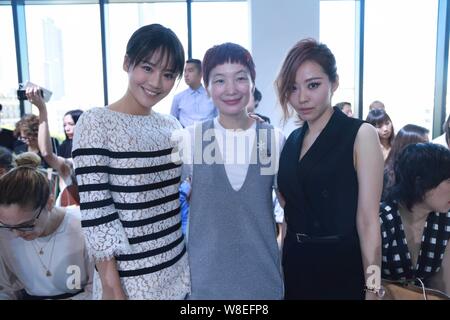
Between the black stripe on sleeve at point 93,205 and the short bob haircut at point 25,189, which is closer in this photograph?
the black stripe on sleeve at point 93,205

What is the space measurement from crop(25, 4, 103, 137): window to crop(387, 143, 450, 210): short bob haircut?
13.5 feet

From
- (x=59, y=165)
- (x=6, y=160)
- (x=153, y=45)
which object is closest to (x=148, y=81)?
(x=153, y=45)

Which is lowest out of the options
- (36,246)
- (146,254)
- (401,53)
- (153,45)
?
(36,246)

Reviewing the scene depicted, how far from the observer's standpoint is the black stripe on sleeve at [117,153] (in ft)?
2.71

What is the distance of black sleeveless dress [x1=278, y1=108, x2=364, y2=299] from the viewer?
3.28ft

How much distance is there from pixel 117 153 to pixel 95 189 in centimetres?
10

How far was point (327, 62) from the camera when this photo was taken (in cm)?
104

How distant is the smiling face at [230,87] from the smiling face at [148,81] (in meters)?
0.14

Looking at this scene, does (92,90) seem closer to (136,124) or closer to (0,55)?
(0,55)

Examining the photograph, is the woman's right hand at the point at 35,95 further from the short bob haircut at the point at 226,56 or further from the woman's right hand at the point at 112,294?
the woman's right hand at the point at 112,294

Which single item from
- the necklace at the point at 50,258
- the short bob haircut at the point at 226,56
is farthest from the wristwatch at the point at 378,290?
the necklace at the point at 50,258

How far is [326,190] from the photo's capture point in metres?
1.00

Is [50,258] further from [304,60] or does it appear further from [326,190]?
[304,60]

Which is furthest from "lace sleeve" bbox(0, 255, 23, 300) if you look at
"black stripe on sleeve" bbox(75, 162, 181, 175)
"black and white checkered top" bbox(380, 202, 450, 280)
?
"black and white checkered top" bbox(380, 202, 450, 280)
